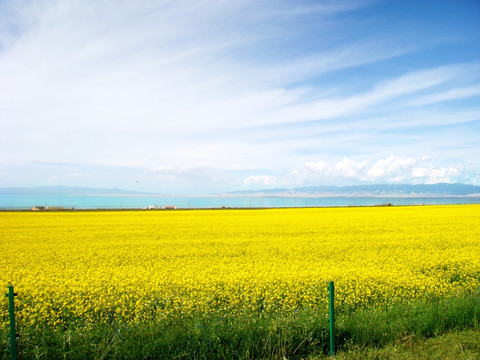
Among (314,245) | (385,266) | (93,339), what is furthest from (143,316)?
(314,245)

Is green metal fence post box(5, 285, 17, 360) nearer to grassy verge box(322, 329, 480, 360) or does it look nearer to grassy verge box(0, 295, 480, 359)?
grassy verge box(0, 295, 480, 359)

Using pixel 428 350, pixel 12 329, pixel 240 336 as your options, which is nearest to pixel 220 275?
pixel 240 336

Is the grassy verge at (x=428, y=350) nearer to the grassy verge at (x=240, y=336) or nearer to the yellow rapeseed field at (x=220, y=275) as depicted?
the grassy verge at (x=240, y=336)

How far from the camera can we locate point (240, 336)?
6.06m

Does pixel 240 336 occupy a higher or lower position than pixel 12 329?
lower

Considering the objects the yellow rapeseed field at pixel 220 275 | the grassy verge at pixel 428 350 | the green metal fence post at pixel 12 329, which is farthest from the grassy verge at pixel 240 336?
the yellow rapeseed field at pixel 220 275

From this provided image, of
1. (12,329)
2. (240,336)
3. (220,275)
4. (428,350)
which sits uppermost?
(12,329)

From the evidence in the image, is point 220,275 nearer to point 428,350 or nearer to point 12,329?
point 12,329

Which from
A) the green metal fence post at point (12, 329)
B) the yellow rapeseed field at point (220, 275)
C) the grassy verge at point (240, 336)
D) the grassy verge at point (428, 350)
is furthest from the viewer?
the yellow rapeseed field at point (220, 275)

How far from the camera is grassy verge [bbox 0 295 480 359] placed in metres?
5.73

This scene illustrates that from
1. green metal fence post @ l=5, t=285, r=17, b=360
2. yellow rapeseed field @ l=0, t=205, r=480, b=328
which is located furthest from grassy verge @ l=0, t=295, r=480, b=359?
yellow rapeseed field @ l=0, t=205, r=480, b=328

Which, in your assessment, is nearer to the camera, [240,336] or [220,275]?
[240,336]

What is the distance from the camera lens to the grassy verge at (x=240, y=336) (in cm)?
573

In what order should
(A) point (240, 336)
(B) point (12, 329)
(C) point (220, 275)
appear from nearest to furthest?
(B) point (12, 329)
(A) point (240, 336)
(C) point (220, 275)
